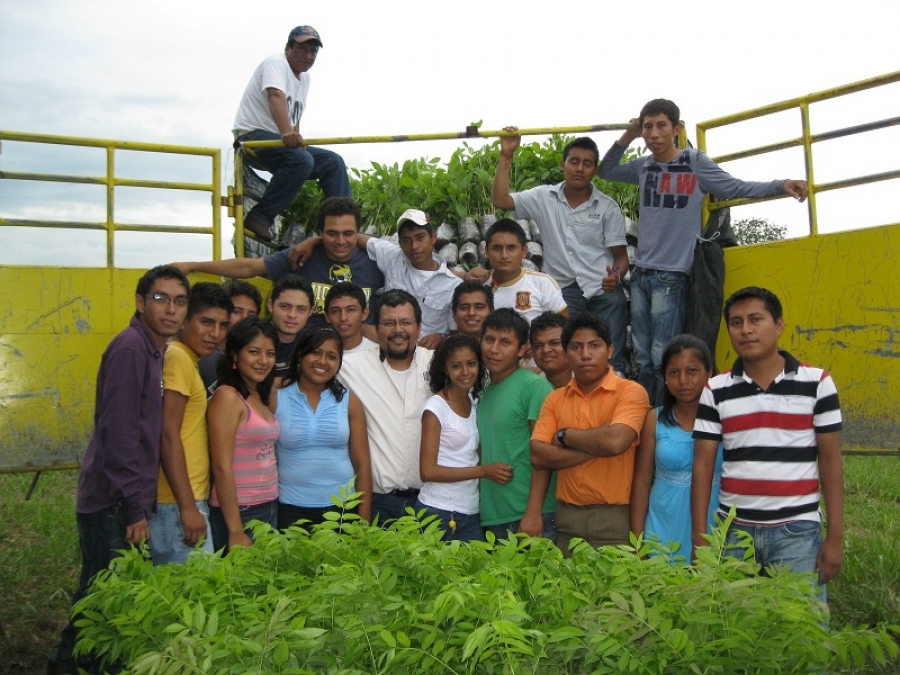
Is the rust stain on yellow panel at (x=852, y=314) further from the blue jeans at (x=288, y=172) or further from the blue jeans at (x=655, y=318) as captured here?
the blue jeans at (x=288, y=172)

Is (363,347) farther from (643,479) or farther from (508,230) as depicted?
(643,479)

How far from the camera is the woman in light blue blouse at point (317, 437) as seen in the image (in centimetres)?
432

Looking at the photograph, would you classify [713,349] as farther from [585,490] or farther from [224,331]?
[224,331]

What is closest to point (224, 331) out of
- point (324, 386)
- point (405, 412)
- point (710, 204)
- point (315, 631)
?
point (324, 386)

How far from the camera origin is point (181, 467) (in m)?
3.96

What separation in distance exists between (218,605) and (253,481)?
194 centimetres

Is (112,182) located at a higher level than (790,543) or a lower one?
higher

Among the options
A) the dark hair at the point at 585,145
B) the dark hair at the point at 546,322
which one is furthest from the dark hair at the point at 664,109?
the dark hair at the point at 546,322

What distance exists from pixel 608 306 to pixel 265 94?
2.96 m

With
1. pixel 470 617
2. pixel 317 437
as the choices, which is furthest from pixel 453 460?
pixel 470 617

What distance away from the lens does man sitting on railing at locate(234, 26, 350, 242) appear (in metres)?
6.37

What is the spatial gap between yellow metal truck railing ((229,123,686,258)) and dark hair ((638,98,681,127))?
0.79ft

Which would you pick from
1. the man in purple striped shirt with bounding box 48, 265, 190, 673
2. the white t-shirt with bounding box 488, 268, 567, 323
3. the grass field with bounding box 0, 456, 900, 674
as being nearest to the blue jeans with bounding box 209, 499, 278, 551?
the man in purple striped shirt with bounding box 48, 265, 190, 673

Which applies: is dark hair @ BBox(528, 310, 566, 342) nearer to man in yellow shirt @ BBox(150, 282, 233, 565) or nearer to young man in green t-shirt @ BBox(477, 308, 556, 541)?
young man in green t-shirt @ BBox(477, 308, 556, 541)
